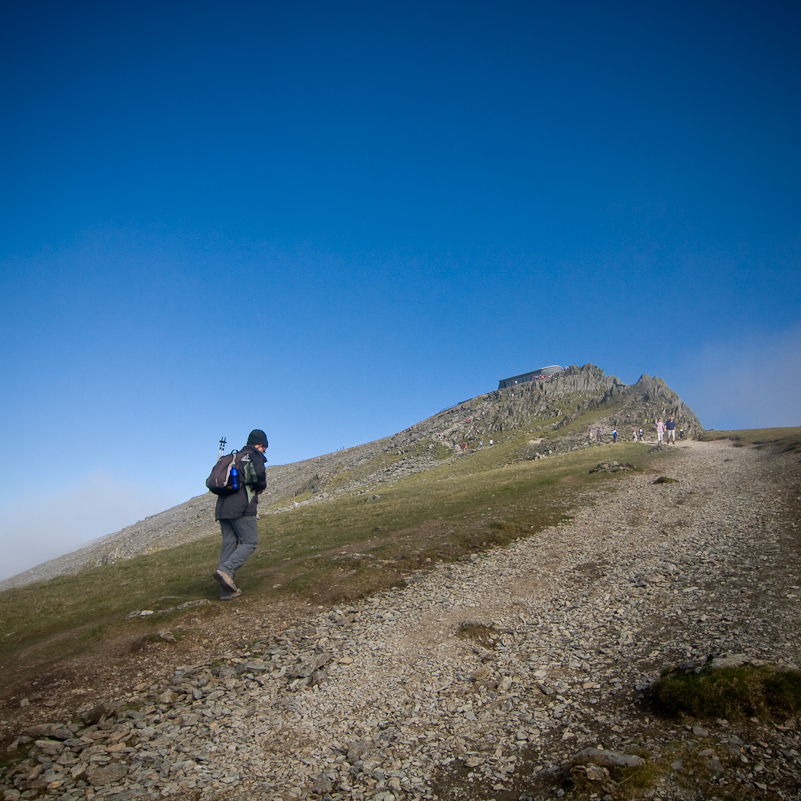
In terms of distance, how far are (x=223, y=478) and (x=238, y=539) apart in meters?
2.10

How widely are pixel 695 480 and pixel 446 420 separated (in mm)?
103628

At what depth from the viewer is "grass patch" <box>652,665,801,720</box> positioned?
795cm

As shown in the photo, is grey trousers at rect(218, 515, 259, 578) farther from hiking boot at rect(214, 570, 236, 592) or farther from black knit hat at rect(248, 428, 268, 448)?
black knit hat at rect(248, 428, 268, 448)

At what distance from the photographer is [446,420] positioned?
140875 millimetres

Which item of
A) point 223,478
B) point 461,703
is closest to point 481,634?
point 461,703

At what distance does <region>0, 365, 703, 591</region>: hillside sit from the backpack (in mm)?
60836

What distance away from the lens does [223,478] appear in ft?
49.1

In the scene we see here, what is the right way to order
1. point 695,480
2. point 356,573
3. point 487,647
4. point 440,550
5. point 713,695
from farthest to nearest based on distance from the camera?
1. point 695,480
2. point 440,550
3. point 356,573
4. point 487,647
5. point 713,695

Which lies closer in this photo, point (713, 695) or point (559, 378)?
point (713, 695)

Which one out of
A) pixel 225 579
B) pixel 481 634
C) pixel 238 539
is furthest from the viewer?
pixel 238 539

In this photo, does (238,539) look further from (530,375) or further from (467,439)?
(530,375)

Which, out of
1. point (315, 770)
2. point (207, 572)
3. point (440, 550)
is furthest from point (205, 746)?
point (207, 572)

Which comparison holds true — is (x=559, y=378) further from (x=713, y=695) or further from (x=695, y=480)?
(x=713, y=695)

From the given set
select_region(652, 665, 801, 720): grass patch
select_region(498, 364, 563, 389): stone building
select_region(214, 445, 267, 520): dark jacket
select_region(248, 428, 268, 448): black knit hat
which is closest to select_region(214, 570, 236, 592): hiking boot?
select_region(214, 445, 267, 520): dark jacket
